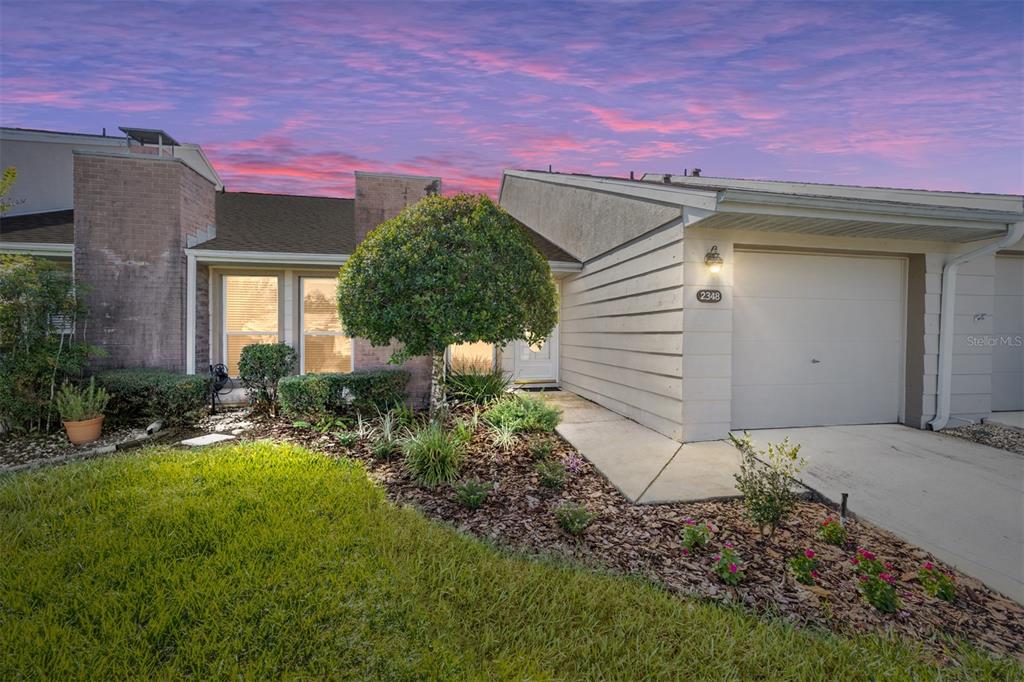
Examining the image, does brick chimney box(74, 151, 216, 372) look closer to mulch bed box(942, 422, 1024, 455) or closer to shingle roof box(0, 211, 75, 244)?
shingle roof box(0, 211, 75, 244)

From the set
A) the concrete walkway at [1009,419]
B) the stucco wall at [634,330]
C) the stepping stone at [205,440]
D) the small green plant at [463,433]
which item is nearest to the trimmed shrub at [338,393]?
the stepping stone at [205,440]

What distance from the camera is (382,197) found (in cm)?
806

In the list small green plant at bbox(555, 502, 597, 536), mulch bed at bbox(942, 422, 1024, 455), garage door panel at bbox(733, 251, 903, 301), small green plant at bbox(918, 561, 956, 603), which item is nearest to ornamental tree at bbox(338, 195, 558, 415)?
small green plant at bbox(555, 502, 597, 536)

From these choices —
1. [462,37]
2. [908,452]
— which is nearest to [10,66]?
[462,37]

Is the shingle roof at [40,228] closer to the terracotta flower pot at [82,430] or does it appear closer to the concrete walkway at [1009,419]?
the terracotta flower pot at [82,430]

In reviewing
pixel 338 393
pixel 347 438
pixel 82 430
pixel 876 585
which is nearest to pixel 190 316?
pixel 82 430

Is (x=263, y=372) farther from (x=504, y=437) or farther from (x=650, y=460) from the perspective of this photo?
(x=650, y=460)

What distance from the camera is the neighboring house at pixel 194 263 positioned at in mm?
7312

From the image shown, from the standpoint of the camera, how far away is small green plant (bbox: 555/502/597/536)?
11.0 feet

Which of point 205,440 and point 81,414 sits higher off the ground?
point 81,414

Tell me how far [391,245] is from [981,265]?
7947 mm

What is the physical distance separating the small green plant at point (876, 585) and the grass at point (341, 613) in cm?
28

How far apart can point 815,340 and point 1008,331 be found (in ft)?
12.2

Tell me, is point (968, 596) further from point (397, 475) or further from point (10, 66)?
point (10, 66)
